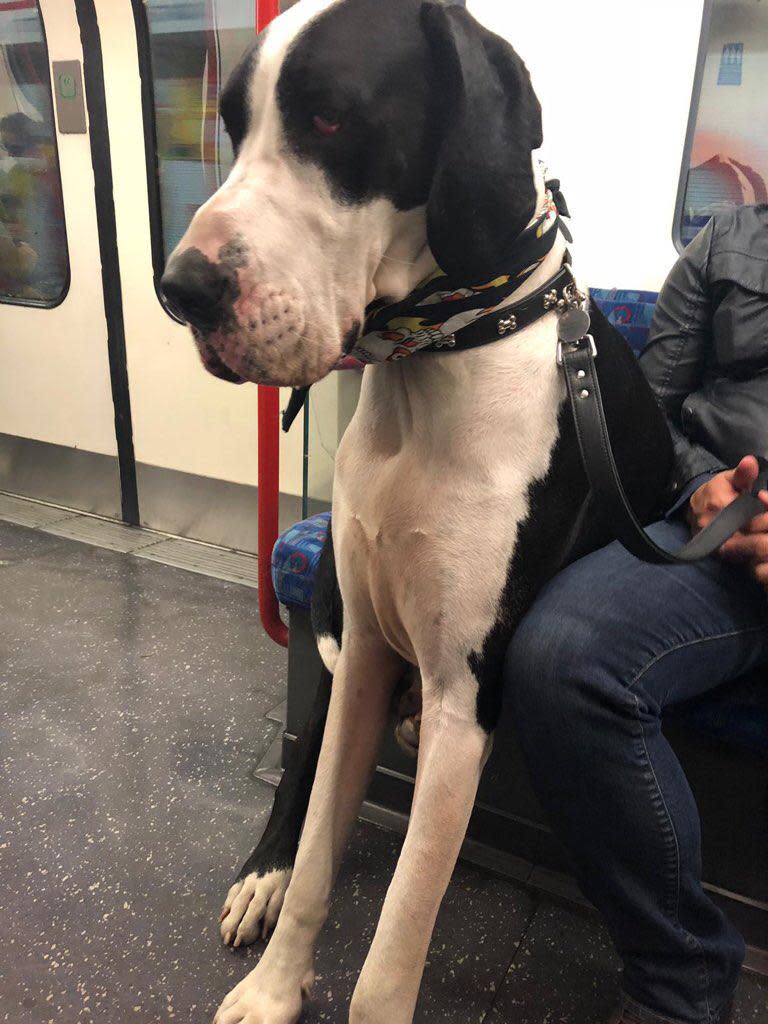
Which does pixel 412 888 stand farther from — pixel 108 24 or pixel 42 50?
pixel 42 50

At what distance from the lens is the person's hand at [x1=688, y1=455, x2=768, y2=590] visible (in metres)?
1.08

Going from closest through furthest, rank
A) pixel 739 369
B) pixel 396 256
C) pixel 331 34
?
pixel 331 34
pixel 396 256
pixel 739 369

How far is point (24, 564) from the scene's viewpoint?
2.87 meters

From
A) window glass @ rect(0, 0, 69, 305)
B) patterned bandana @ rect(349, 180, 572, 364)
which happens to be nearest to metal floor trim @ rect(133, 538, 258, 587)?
window glass @ rect(0, 0, 69, 305)

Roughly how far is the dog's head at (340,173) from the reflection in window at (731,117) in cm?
119

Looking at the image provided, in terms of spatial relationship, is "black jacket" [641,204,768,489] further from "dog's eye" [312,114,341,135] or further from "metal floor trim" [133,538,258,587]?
"metal floor trim" [133,538,258,587]

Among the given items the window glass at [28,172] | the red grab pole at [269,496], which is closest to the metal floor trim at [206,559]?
the red grab pole at [269,496]

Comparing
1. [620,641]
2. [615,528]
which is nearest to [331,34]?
[615,528]

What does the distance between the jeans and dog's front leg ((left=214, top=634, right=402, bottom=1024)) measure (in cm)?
24

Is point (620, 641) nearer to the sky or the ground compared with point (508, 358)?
nearer to the ground

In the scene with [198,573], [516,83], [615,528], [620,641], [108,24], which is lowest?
[198,573]

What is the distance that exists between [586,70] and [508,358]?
132cm

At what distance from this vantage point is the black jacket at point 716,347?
4.32 feet

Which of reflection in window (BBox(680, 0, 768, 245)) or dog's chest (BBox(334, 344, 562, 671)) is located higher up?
reflection in window (BBox(680, 0, 768, 245))
